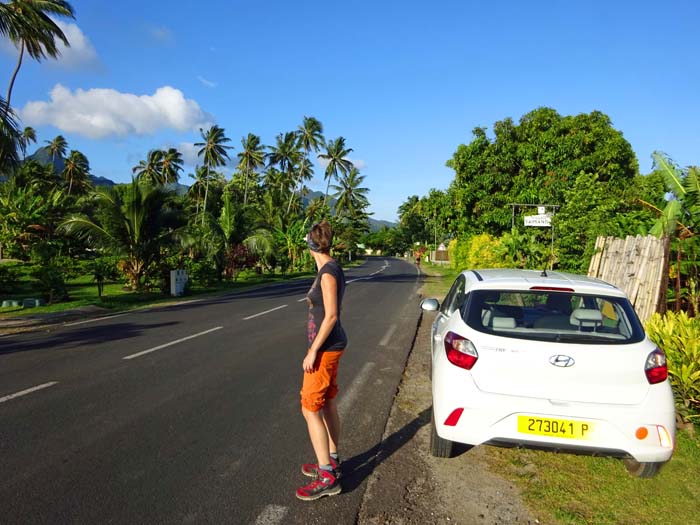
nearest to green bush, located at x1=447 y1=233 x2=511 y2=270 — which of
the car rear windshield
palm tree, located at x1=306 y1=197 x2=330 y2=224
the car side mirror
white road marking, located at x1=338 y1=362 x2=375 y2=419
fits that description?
white road marking, located at x1=338 y1=362 x2=375 y2=419

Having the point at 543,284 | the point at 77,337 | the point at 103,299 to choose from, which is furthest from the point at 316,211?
the point at 543,284

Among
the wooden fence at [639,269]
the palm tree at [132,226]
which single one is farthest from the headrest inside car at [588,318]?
the palm tree at [132,226]

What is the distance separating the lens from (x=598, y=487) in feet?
12.2

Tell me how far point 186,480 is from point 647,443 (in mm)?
3431

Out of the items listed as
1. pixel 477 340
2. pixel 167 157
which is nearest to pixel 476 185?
pixel 477 340

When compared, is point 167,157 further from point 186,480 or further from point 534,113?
point 186,480

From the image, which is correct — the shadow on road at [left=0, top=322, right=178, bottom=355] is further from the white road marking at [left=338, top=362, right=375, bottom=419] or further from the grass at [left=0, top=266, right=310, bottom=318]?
the white road marking at [left=338, top=362, right=375, bottom=419]

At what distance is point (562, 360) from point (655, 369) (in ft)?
2.21

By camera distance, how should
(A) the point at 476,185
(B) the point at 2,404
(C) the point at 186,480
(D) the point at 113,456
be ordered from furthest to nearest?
(A) the point at 476,185, (B) the point at 2,404, (D) the point at 113,456, (C) the point at 186,480

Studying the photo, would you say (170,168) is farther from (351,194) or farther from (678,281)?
(678,281)

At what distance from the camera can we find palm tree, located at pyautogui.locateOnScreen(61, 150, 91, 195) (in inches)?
2431

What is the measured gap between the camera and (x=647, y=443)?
3467 mm

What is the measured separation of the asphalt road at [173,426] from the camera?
338 centimetres

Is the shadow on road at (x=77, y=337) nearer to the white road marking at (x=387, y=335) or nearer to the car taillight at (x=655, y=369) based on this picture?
the white road marking at (x=387, y=335)
